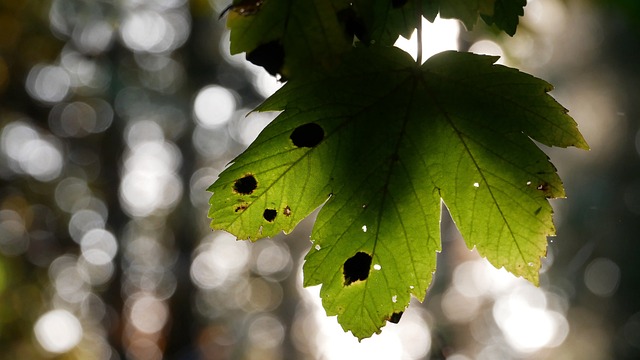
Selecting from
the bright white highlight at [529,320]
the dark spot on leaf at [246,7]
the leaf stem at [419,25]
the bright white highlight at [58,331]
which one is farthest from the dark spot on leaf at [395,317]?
the bright white highlight at [529,320]

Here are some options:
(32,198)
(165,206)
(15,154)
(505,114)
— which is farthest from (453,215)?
(165,206)

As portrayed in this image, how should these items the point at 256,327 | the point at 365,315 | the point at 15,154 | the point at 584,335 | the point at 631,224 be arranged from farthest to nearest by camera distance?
the point at 256,327 < the point at 584,335 < the point at 631,224 < the point at 15,154 < the point at 365,315

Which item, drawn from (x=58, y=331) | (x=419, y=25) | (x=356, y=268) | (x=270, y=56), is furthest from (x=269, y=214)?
(x=58, y=331)

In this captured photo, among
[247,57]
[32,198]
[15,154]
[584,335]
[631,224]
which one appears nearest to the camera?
[247,57]

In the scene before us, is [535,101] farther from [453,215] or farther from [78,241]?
[78,241]

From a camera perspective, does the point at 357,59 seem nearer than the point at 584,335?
Yes

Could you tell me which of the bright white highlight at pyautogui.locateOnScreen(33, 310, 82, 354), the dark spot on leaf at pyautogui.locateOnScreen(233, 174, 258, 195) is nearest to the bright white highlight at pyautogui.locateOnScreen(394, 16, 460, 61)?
the dark spot on leaf at pyautogui.locateOnScreen(233, 174, 258, 195)

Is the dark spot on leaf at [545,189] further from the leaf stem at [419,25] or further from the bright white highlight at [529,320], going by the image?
the bright white highlight at [529,320]
